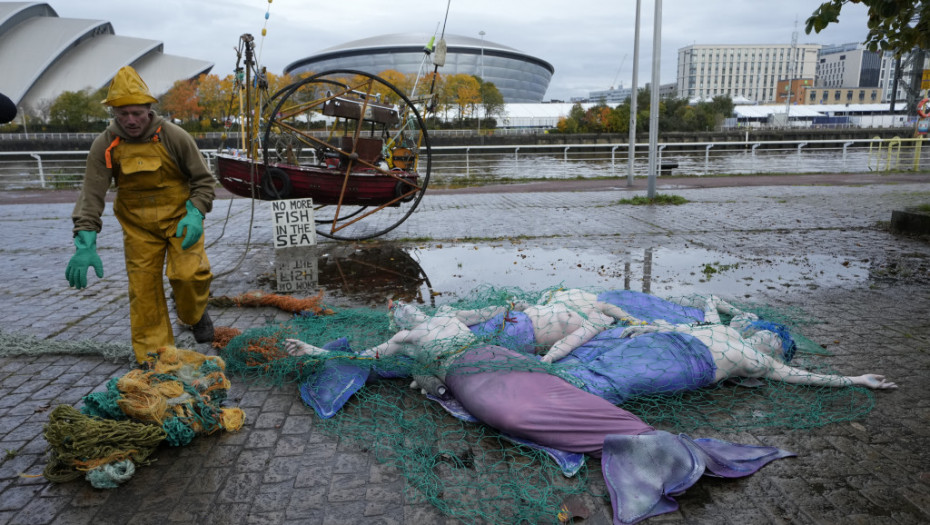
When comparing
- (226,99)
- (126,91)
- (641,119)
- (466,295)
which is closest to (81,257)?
(126,91)

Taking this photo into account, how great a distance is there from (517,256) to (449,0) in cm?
364

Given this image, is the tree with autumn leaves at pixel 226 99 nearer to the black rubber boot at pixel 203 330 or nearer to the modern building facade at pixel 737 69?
the black rubber boot at pixel 203 330

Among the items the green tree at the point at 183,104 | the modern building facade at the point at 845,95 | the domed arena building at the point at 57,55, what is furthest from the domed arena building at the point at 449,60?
the modern building facade at the point at 845,95

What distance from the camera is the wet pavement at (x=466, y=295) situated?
8.24 feet

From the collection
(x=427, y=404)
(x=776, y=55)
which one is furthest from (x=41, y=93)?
(x=776, y=55)

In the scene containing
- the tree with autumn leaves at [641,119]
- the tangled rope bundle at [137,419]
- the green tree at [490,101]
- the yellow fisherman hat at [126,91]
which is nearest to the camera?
the tangled rope bundle at [137,419]

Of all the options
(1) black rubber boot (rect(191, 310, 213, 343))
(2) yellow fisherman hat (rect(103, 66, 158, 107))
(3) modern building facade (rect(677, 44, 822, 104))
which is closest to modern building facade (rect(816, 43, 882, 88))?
(3) modern building facade (rect(677, 44, 822, 104))

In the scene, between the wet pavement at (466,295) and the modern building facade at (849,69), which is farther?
the modern building facade at (849,69)

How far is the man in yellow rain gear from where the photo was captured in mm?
3650

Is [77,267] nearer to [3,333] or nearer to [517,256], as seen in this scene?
[3,333]

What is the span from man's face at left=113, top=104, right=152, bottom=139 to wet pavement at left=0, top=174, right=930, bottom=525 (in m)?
1.63

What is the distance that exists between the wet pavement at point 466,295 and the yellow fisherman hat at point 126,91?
5.91ft

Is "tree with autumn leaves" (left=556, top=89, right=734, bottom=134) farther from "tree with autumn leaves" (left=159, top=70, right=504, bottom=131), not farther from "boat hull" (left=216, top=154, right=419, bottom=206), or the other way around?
"boat hull" (left=216, top=154, right=419, bottom=206)

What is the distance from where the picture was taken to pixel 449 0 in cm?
802
